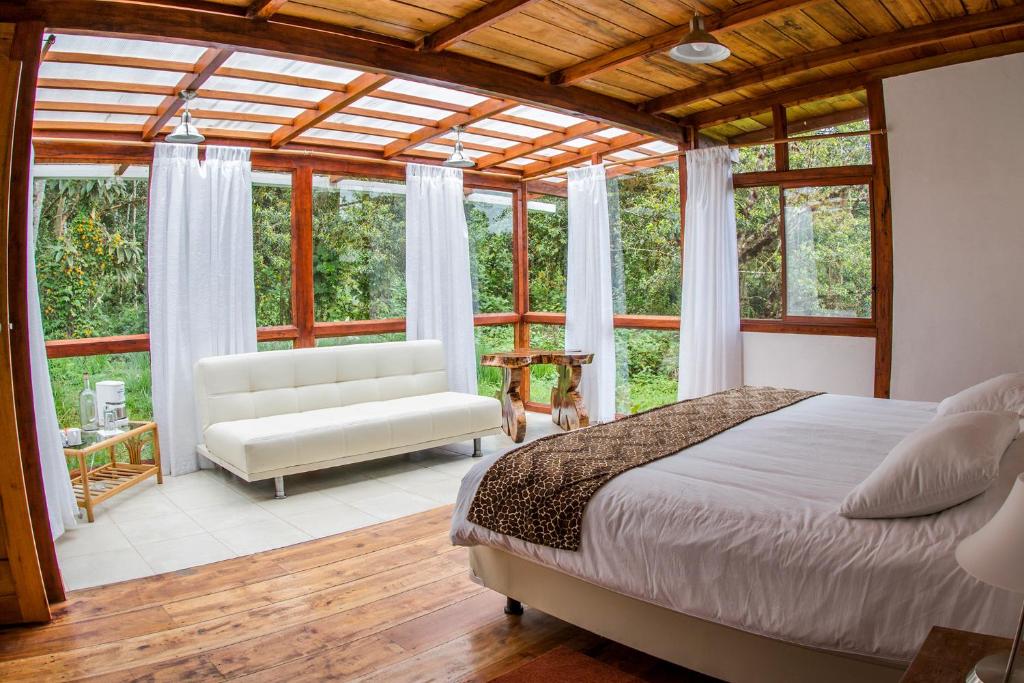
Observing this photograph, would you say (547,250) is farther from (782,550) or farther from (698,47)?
(782,550)

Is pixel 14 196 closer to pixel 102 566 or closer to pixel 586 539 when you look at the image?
pixel 102 566

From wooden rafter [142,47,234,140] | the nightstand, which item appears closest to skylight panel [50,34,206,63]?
wooden rafter [142,47,234,140]

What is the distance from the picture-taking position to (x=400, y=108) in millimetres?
4785

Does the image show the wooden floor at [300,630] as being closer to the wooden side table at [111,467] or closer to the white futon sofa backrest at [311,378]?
the wooden side table at [111,467]

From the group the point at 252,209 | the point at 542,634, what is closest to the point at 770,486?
the point at 542,634

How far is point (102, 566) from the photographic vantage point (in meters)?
3.36

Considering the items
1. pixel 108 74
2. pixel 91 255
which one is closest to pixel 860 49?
pixel 108 74

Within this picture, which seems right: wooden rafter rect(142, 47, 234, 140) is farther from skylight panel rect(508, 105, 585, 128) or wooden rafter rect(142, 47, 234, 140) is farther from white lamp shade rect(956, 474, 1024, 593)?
white lamp shade rect(956, 474, 1024, 593)

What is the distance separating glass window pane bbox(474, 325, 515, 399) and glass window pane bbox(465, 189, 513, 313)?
0.20m

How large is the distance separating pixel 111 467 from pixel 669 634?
3.92 meters

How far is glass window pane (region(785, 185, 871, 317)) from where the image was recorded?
4.84 m

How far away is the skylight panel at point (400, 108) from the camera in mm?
4605

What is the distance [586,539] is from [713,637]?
0.47 metres

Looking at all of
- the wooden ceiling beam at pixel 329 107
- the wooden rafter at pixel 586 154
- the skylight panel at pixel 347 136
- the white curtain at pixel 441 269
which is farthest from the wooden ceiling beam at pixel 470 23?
the wooden rafter at pixel 586 154
